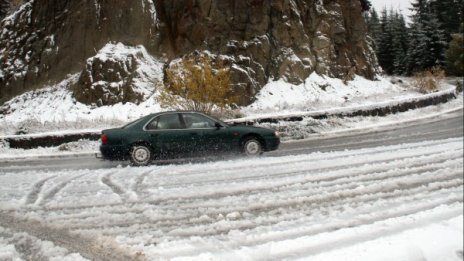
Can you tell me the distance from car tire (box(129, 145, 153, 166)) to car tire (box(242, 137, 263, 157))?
218 cm

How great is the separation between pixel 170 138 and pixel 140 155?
77 cm

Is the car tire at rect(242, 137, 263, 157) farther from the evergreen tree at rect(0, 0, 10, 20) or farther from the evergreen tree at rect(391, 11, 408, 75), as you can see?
the evergreen tree at rect(0, 0, 10, 20)

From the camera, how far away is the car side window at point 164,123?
1032 centimetres

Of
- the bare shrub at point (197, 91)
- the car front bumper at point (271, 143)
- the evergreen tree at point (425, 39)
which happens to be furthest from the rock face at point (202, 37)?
the evergreen tree at point (425, 39)

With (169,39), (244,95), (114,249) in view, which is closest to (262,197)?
(114,249)

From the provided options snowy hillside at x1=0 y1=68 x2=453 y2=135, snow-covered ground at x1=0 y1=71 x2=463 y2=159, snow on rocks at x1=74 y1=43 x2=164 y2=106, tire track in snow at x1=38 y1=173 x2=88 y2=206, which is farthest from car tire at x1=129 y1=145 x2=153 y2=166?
snow on rocks at x1=74 y1=43 x2=164 y2=106

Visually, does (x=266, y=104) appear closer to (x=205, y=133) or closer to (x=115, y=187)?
(x=205, y=133)

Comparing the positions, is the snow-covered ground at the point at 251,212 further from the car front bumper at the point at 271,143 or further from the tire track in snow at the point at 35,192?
the car front bumper at the point at 271,143

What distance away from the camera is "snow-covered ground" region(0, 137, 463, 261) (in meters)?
4.06

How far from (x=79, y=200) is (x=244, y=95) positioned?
2123cm

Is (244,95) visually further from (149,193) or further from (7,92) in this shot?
(149,193)

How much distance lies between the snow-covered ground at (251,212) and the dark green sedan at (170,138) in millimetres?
1358

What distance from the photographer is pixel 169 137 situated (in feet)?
33.5

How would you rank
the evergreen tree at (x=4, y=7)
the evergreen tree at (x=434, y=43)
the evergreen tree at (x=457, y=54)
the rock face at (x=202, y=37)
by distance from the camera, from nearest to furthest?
the evergreen tree at (x=457, y=54) < the evergreen tree at (x=434, y=43) < the rock face at (x=202, y=37) < the evergreen tree at (x=4, y=7)
